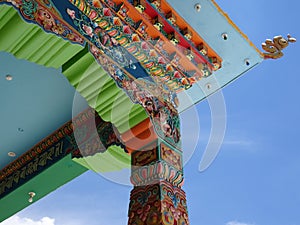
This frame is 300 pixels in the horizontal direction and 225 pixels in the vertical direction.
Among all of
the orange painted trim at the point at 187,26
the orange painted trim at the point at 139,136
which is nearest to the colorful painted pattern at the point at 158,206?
the orange painted trim at the point at 139,136

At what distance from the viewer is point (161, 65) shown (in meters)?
3.41

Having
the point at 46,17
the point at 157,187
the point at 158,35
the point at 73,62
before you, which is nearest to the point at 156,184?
the point at 157,187

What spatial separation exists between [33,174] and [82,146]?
941mm

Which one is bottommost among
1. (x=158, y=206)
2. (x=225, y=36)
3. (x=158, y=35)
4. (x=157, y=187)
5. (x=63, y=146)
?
(x=158, y=206)

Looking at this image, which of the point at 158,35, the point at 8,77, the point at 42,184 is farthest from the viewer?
the point at 42,184

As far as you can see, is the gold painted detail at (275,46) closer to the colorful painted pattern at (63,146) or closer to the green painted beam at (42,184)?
the colorful painted pattern at (63,146)

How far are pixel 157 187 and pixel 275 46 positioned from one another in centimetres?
157

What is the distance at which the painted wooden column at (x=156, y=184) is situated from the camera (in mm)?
2764

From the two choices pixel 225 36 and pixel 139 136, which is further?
pixel 225 36

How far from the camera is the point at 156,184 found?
2.87m

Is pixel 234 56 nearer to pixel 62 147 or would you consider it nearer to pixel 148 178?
pixel 148 178

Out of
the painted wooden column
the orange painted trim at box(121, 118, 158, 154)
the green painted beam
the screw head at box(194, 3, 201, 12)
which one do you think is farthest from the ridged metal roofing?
the green painted beam

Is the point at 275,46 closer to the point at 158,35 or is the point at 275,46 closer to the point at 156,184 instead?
the point at 158,35

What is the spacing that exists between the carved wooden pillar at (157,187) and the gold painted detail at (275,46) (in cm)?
115
